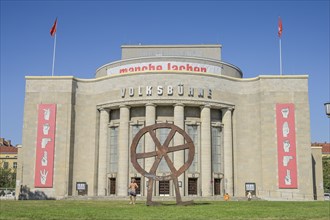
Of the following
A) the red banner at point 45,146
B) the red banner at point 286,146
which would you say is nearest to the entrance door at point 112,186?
the red banner at point 45,146

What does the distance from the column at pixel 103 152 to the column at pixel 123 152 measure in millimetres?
2612

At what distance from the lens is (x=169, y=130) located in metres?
59.4

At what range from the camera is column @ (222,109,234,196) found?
5884 cm

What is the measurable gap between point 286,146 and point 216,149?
9.28 m

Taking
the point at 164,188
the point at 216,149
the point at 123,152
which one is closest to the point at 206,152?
the point at 216,149

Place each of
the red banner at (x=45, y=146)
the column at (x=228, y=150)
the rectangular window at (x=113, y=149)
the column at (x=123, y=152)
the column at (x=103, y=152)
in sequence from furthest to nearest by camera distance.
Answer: the rectangular window at (x=113, y=149) < the column at (x=103, y=152) < the red banner at (x=45, y=146) < the column at (x=228, y=150) < the column at (x=123, y=152)

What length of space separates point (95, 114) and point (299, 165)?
28.5 metres

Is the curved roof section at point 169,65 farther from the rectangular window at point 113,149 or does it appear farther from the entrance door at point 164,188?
the entrance door at point 164,188

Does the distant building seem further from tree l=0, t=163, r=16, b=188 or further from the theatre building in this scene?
the theatre building

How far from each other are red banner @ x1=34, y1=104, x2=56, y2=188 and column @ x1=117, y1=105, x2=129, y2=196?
930 cm

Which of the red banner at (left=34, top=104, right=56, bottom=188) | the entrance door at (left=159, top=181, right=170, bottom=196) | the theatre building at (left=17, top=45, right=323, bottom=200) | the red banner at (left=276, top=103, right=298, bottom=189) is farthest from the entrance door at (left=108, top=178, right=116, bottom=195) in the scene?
the red banner at (left=276, top=103, right=298, bottom=189)

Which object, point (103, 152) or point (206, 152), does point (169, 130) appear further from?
point (103, 152)

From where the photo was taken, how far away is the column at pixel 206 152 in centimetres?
5700

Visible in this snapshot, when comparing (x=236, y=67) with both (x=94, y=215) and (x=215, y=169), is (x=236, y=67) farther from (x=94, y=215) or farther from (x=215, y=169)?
(x=94, y=215)
